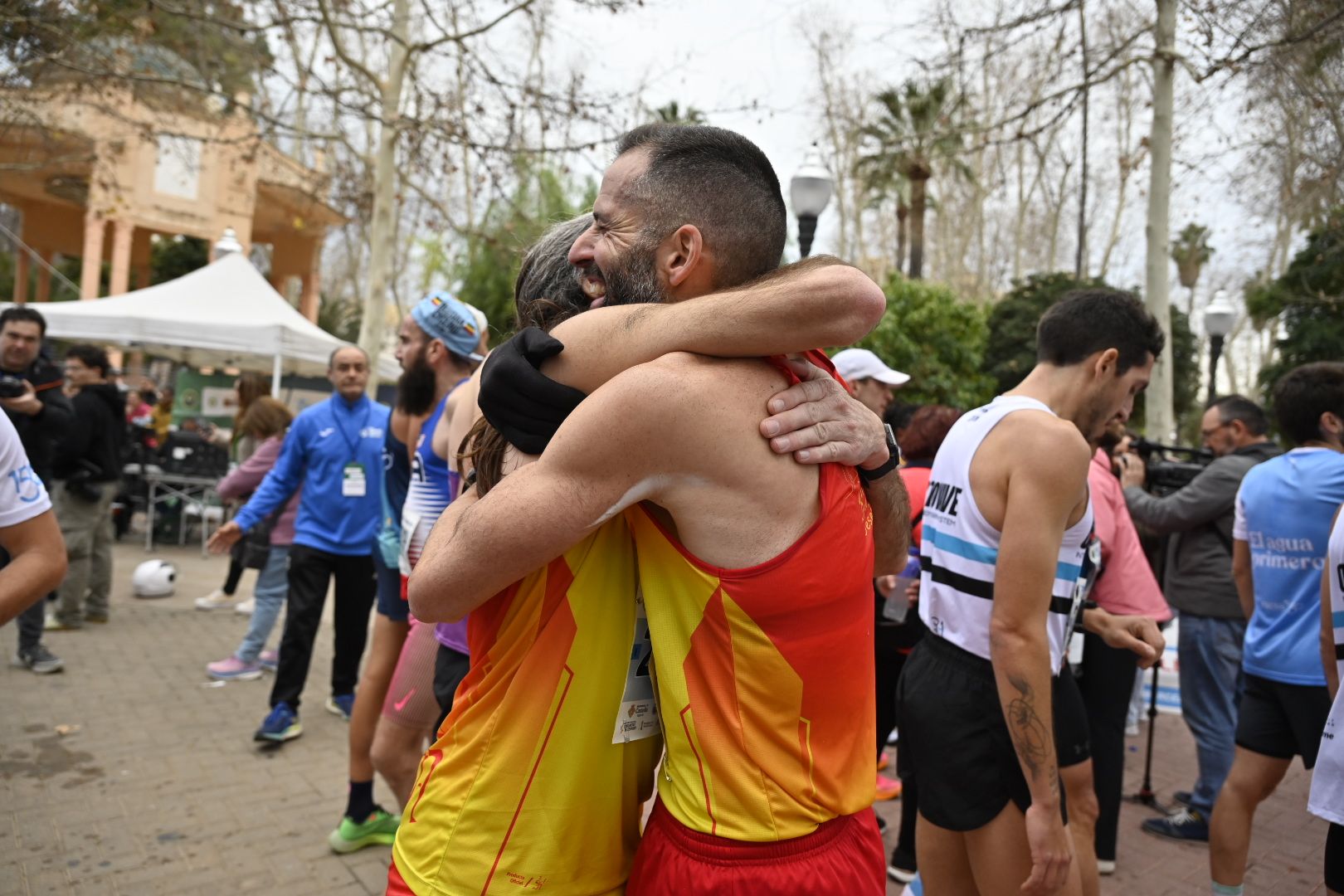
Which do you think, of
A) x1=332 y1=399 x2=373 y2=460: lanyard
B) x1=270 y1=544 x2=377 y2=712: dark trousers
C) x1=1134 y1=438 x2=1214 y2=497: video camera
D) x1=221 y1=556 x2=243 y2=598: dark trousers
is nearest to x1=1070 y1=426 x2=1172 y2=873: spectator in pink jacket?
x1=1134 y1=438 x2=1214 y2=497: video camera

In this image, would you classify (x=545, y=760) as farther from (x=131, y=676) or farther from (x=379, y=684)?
(x=131, y=676)

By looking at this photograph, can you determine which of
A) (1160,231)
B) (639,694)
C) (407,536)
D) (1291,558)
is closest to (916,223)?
(1160,231)

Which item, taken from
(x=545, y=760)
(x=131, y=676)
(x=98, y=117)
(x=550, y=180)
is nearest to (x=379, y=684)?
(x=545, y=760)

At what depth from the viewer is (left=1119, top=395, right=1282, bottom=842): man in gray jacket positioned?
4.67 meters

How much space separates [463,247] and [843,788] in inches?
1191

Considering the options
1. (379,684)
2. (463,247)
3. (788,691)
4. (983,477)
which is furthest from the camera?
(463,247)

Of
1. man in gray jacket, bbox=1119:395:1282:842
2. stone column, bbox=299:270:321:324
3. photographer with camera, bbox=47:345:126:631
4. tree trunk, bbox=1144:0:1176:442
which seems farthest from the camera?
stone column, bbox=299:270:321:324

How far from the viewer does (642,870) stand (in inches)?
55.2

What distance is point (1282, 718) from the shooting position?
11.2 feet

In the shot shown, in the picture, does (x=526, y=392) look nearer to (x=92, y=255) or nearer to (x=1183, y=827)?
(x=1183, y=827)

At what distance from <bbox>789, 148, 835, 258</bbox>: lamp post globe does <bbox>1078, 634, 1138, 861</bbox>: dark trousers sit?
17.7 feet

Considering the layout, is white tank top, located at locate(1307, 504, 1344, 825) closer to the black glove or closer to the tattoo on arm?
the tattoo on arm

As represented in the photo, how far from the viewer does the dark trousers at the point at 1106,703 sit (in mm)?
3834

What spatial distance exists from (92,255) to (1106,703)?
78.5 ft
